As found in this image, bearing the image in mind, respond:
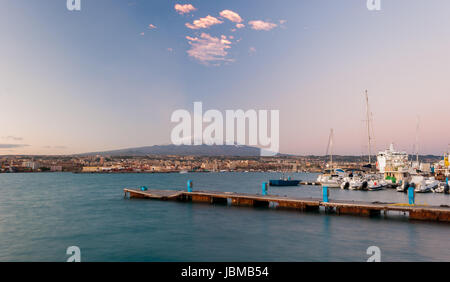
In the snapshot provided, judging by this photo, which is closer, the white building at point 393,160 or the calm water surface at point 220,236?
the calm water surface at point 220,236

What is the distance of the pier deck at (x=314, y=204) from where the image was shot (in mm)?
31688

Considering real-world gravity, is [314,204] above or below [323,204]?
below

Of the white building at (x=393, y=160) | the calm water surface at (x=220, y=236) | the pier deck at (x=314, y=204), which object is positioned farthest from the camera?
the white building at (x=393, y=160)

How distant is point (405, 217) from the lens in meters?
34.1

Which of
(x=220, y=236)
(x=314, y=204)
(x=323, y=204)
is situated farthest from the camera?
(x=314, y=204)

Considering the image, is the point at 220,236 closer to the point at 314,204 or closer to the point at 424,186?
the point at 314,204

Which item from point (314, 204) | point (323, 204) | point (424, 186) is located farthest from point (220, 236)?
point (424, 186)

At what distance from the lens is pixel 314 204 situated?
126 ft

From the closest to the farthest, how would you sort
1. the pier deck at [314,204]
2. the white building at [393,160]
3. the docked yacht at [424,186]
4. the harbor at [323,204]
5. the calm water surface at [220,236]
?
1. the calm water surface at [220,236]
2. the pier deck at [314,204]
3. the harbor at [323,204]
4. the docked yacht at [424,186]
5. the white building at [393,160]

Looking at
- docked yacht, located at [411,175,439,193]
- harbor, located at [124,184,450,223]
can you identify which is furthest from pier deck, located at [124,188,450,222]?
docked yacht, located at [411,175,439,193]

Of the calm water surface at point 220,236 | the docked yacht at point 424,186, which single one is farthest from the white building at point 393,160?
the calm water surface at point 220,236

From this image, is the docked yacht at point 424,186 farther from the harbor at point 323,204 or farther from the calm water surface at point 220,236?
the calm water surface at point 220,236
